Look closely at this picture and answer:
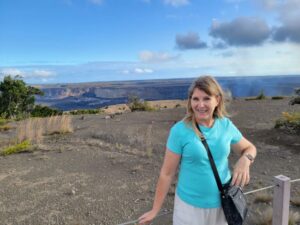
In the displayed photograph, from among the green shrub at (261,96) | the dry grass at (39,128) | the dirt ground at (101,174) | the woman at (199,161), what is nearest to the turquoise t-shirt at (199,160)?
the woman at (199,161)

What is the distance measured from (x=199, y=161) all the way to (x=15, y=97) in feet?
65.7

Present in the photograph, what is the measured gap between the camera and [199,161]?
1728 mm

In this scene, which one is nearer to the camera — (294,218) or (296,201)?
(294,218)

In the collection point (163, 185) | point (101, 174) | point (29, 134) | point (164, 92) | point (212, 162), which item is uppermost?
point (212, 162)

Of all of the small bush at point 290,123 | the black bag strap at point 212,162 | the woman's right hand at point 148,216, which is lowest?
the small bush at point 290,123

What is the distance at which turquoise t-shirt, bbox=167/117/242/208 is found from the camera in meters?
1.70

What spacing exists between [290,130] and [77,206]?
→ 5484 millimetres

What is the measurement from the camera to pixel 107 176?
18.6 feet

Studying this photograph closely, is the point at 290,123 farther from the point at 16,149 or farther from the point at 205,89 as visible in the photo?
the point at 205,89

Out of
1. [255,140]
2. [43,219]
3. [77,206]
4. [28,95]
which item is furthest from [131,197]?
[28,95]

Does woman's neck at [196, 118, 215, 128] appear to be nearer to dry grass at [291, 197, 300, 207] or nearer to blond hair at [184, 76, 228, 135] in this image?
blond hair at [184, 76, 228, 135]

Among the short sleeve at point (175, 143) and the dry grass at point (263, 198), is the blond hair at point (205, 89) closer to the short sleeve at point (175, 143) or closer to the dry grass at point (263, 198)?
the short sleeve at point (175, 143)

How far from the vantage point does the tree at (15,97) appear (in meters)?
19.7

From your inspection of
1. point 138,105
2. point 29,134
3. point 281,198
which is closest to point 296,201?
point 281,198
